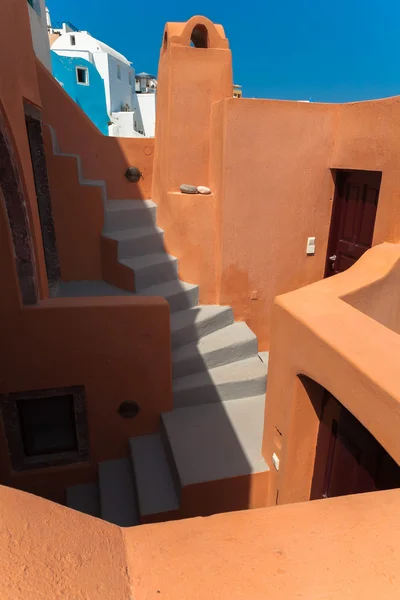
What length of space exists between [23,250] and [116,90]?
85.8 ft

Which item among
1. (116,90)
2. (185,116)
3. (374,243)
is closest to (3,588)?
(374,243)

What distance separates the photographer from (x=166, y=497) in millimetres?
4129

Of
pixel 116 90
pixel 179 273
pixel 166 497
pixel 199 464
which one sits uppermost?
pixel 116 90

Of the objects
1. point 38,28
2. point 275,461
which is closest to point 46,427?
point 275,461

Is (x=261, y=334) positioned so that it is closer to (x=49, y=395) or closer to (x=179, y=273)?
(x=179, y=273)

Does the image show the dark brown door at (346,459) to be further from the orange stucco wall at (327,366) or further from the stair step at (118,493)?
the stair step at (118,493)

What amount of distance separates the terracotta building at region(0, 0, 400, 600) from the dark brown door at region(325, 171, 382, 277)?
0.03 m

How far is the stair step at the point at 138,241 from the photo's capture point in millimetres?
6243

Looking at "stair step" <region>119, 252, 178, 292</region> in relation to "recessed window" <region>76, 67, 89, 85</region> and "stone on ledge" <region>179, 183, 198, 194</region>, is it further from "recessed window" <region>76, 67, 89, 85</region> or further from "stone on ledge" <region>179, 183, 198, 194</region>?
"recessed window" <region>76, 67, 89, 85</region>

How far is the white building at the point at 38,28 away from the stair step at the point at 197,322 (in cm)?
613

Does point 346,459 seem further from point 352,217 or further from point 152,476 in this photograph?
point 352,217

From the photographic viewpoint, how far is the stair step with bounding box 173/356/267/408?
5.10 metres

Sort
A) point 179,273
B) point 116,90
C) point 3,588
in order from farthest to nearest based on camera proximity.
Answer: point 116,90 < point 179,273 < point 3,588

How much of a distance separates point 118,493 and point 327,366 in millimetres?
3152
